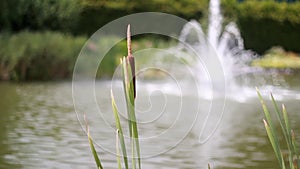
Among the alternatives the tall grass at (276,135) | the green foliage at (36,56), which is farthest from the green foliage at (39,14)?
the tall grass at (276,135)

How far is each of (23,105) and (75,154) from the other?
309 cm

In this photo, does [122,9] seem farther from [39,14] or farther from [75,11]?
[39,14]

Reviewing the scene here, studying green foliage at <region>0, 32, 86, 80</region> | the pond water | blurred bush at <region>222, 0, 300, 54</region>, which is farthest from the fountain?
the pond water

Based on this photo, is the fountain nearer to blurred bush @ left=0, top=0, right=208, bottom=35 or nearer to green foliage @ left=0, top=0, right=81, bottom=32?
blurred bush @ left=0, top=0, right=208, bottom=35

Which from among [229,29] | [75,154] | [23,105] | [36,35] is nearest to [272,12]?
[229,29]

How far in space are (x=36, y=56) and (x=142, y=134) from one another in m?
5.27

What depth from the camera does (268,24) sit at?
17.2 m

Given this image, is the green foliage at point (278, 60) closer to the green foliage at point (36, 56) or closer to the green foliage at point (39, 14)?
the green foliage at point (39, 14)

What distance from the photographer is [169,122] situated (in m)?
6.73

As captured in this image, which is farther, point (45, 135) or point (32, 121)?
point (32, 121)

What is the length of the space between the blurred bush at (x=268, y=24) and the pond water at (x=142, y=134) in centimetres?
783

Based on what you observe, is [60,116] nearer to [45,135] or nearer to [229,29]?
[45,135]

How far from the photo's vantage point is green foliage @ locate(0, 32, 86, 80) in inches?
417

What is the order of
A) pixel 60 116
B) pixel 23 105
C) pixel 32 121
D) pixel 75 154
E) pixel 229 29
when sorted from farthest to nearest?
pixel 229 29 < pixel 23 105 < pixel 60 116 < pixel 32 121 < pixel 75 154
